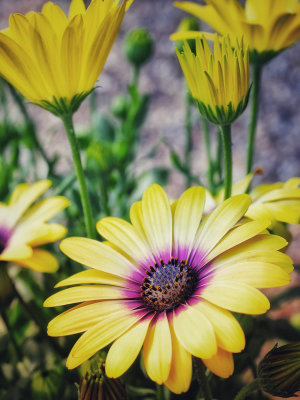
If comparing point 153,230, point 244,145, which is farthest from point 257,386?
point 244,145

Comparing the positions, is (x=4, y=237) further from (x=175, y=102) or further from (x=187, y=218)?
(x=175, y=102)

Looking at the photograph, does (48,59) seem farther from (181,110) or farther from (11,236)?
(181,110)

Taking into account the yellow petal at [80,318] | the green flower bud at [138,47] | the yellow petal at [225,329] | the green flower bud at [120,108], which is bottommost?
the yellow petal at [80,318]

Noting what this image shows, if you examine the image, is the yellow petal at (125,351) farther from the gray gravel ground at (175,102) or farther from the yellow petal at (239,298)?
the gray gravel ground at (175,102)

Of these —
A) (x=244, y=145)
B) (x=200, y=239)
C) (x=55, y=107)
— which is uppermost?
(x=55, y=107)

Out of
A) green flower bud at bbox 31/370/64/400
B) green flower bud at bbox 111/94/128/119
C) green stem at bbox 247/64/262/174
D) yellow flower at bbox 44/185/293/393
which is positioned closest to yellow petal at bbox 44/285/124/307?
yellow flower at bbox 44/185/293/393

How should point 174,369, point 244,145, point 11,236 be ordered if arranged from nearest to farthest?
point 174,369 < point 11,236 < point 244,145

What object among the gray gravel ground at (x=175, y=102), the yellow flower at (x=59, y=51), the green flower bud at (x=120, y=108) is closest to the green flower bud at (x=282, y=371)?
the yellow flower at (x=59, y=51)
